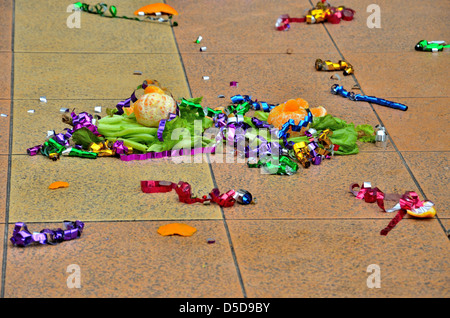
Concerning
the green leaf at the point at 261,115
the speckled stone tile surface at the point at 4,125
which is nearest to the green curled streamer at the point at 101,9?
the speckled stone tile surface at the point at 4,125

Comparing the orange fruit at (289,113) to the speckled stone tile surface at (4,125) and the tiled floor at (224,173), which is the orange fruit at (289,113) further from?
the speckled stone tile surface at (4,125)

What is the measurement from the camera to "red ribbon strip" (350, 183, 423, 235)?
4.25 m

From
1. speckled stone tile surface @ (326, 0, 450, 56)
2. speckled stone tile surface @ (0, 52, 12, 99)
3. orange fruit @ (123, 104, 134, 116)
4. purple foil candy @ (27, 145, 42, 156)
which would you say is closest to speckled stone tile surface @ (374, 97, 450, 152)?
speckled stone tile surface @ (326, 0, 450, 56)

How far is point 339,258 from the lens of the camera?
3850 mm

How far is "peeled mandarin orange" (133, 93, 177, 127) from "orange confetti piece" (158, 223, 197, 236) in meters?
1.19

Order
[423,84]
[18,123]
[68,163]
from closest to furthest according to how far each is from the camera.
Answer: [68,163] → [18,123] → [423,84]

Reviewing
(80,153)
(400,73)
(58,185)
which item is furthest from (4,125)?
(400,73)

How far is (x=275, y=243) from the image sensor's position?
398cm

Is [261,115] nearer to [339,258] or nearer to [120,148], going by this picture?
[120,148]

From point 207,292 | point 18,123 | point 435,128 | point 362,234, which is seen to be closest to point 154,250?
point 207,292

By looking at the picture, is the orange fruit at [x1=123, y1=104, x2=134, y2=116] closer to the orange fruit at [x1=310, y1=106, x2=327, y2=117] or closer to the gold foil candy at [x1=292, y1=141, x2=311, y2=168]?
the gold foil candy at [x1=292, y1=141, x2=311, y2=168]

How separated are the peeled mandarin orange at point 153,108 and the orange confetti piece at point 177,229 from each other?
1.19m
